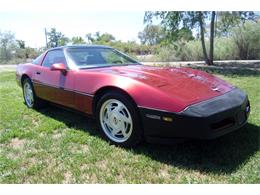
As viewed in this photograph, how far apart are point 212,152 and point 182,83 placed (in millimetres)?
817

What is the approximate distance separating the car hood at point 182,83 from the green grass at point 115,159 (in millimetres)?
597

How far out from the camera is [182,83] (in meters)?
3.04

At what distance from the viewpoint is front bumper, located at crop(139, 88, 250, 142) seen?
2.50 meters

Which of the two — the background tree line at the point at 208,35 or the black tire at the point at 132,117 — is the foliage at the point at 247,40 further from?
the black tire at the point at 132,117

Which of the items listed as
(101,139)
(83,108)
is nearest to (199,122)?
(101,139)

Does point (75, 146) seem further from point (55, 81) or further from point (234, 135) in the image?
point (234, 135)

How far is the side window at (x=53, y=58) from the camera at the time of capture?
413 cm

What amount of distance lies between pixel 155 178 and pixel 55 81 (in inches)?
90.6

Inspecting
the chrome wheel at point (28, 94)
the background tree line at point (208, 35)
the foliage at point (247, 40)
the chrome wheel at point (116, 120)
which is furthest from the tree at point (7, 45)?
the chrome wheel at point (116, 120)

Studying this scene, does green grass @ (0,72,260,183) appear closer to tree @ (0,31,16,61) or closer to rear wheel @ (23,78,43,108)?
rear wheel @ (23,78,43,108)

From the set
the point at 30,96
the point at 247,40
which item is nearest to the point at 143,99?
the point at 30,96

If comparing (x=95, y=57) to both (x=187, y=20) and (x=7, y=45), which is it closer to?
(x=187, y=20)

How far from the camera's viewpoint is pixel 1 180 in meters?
2.49
